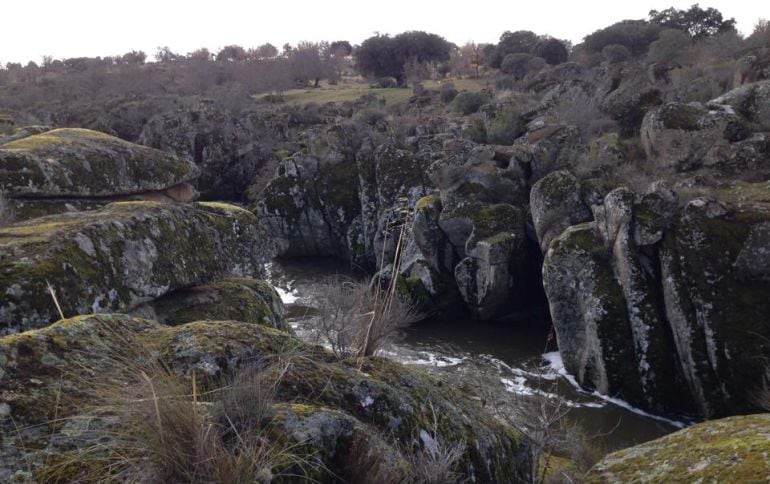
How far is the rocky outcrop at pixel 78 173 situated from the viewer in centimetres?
877

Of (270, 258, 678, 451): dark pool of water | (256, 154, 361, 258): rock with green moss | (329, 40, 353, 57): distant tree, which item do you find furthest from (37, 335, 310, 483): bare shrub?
(329, 40, 353, 57): distant tree

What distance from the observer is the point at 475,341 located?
2211 centimetres

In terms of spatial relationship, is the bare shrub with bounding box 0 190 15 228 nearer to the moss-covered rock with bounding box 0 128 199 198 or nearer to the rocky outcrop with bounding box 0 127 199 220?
the rocky outcrop with bounding box 0 127 199 220

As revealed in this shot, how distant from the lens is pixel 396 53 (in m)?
79.2

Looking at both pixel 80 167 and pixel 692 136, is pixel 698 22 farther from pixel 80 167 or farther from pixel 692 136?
pixel 80 167

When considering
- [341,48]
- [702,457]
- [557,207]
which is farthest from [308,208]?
[341,48]

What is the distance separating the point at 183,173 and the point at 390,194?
19.4 metres

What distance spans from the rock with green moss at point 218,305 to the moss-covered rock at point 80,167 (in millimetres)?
3426

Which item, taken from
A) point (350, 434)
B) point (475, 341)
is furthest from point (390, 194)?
point (350, 434)

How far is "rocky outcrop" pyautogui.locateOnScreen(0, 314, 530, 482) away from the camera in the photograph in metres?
2.83

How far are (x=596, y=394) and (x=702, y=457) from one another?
12.1m

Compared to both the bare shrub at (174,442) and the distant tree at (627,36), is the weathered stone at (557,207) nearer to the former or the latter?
the bare shrub at (174,442)

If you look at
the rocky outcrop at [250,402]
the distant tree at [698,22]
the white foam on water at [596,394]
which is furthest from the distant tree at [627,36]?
the rocky outcrop at [250,402]

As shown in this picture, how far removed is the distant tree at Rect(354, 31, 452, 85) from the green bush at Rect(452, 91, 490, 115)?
29.0 metres
